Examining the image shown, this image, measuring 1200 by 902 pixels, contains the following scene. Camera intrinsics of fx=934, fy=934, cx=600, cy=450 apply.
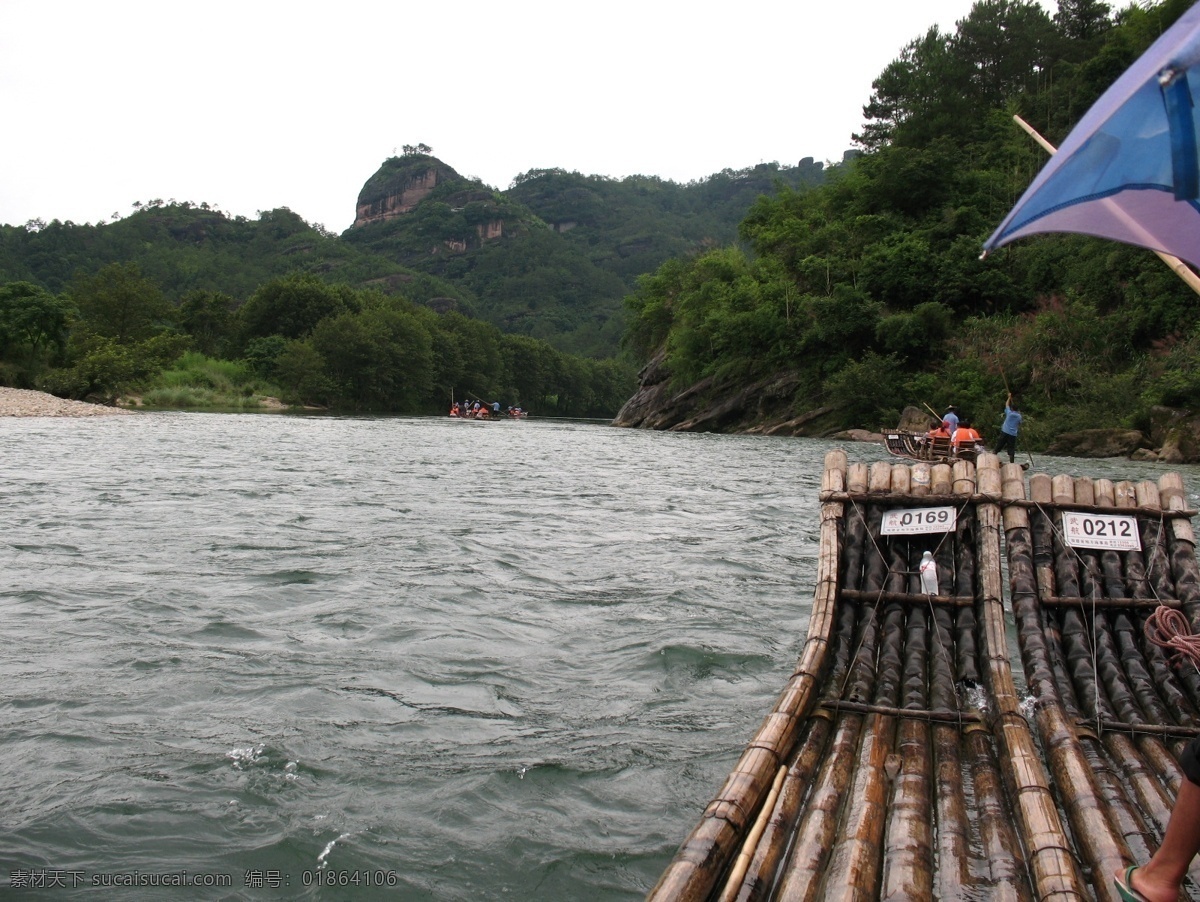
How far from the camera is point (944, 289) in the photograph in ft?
164

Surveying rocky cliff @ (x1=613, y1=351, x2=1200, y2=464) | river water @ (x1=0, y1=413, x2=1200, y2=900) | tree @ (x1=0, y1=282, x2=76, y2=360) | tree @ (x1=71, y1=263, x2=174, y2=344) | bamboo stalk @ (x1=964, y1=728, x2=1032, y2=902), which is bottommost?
river water @ (x1=0, y1=413, x2=1200, y2=900)

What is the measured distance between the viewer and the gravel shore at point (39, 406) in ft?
133

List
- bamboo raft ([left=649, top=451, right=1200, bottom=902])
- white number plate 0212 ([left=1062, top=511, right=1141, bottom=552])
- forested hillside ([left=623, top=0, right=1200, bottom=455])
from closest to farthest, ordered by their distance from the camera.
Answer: bamboo raft ([left=649, top=451, right=1200, bottom=902]), white number plate 0212 ([left=1062, top=511, right=1141, bottom=552]), forested hillside ([left=623, top=0, right=1200, bottom=455])

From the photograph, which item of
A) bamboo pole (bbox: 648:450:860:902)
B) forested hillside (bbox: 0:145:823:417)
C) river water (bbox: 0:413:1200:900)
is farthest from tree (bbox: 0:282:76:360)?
bamboo pole (bbox: 648:450:860:902)

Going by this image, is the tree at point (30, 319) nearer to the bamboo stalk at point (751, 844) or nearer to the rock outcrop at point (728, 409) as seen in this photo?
the rock outcrop at point (728, 409)

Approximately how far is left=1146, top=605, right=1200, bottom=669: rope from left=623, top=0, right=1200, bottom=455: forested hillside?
2870 centimetres

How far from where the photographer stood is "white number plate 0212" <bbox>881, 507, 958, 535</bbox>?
22.0 feet

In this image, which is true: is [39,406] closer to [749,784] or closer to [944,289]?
[944,289]

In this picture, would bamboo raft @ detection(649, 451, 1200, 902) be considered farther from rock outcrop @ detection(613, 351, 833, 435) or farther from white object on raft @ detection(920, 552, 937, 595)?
rock outcrop @ detection(613, 351, 833, 435)

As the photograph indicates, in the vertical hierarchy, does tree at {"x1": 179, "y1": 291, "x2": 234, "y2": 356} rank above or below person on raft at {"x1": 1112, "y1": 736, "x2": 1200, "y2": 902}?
above

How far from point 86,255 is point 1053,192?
142m

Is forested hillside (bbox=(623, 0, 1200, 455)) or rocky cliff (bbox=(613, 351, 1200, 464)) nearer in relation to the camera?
rocky cliff (bbox=(613, 351, 1200, 464))

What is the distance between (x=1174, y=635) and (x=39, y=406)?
154ft

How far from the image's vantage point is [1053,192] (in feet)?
9.96
